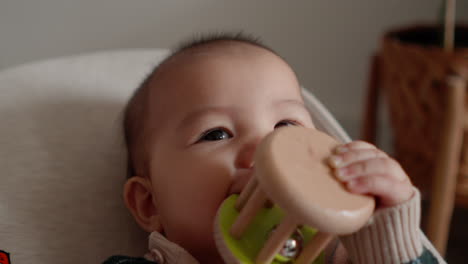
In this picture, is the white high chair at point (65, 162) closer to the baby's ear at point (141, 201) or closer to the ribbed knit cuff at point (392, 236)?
the baby's ear at point (141, 201)

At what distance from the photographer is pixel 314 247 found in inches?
18.3

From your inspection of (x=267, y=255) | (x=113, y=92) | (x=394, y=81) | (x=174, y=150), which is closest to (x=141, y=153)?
(x=174, y=150)

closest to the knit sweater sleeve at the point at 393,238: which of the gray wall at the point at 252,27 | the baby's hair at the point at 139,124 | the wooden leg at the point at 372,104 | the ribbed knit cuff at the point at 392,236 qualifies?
the ribbed knit cuff at the point at 392,236

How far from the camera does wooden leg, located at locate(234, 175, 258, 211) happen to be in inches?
18.7

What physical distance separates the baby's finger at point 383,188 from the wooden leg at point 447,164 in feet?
1.85

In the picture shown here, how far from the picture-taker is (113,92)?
0.87m

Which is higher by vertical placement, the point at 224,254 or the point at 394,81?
the point at 224,254

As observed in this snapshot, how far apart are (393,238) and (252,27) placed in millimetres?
1129

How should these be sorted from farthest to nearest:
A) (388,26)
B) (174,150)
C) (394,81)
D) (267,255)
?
(388,26) < (394,81) < (174,150) < (267,255)

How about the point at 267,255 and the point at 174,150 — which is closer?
the point at 267,255

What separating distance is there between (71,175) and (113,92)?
194mm

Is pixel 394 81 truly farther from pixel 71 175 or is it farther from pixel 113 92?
pixel 71 175

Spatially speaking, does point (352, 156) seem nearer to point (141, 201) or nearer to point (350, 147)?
point (350, 147)

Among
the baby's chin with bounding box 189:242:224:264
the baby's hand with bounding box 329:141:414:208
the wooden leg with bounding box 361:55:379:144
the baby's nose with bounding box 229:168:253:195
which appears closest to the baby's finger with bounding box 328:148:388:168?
the baby's hand with bounding box 329:141:414:208
